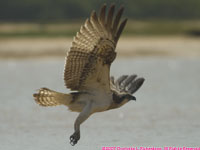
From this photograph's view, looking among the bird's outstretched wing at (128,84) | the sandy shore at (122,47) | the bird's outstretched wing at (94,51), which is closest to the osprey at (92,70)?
the bird's outstretched wing at (94,51)

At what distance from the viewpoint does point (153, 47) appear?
23.5 meters

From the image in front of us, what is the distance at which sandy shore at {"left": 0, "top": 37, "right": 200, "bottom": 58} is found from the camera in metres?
21.9

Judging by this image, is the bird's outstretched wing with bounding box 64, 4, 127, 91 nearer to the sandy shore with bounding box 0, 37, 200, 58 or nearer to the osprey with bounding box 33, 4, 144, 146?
the osprey with bounding box 33, 4, 144, 146

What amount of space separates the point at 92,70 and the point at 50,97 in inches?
22.9

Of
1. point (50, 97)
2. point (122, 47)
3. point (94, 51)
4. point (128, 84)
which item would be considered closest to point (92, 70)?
point (94, 51)

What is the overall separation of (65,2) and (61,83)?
77.5 feet

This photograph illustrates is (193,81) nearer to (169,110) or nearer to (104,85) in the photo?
(169,110)

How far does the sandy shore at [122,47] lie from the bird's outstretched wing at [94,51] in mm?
14787

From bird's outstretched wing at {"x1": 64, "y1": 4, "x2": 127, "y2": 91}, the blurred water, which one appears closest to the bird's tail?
bird's outstretched wing at {"x1": 64, "y1": 4, "x2": 127, "y2": 91}

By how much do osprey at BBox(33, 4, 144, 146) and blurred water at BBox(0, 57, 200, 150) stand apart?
0.64 metres

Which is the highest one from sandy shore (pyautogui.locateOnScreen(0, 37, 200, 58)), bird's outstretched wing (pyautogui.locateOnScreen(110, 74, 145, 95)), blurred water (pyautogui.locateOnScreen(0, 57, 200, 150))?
sandy shore (pyautogui.locateOnScreen(0, 37, 200, 58))

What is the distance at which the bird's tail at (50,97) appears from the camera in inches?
268

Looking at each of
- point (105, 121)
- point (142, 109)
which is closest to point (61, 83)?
point (142, 109)

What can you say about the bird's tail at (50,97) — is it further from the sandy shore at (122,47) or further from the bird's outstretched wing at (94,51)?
the sandy shore at (122,47)
